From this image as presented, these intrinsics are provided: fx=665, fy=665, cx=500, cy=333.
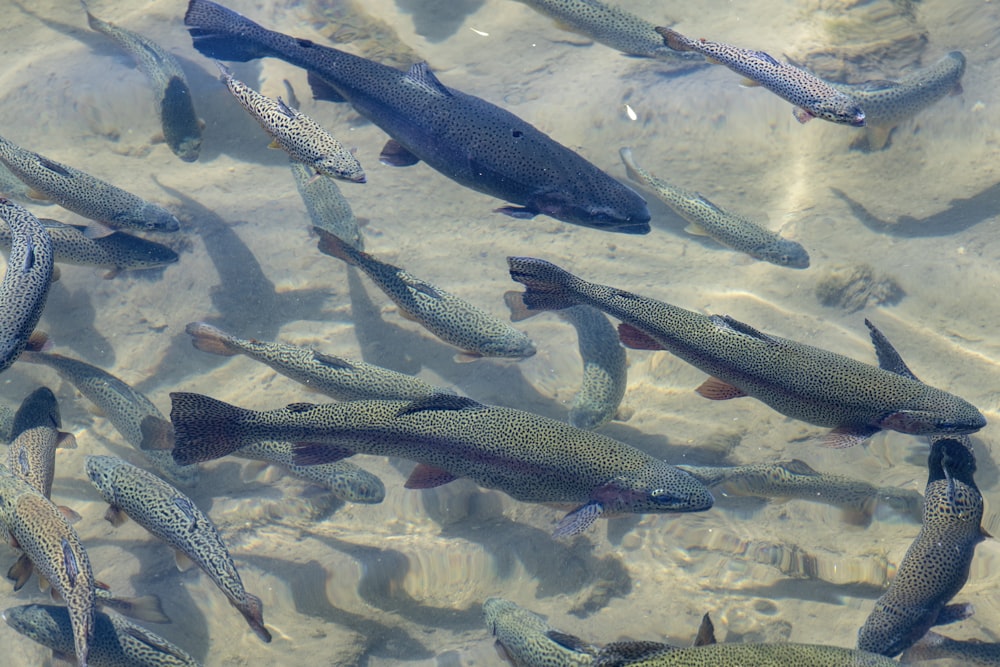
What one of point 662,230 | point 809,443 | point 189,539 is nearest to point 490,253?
point 662,230

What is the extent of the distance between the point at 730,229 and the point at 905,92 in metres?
2.38

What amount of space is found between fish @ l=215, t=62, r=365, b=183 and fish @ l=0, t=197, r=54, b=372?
71.4 inches

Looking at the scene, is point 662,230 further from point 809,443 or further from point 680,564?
point 680,564

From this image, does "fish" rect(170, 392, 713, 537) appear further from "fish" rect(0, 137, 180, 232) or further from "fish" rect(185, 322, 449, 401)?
"fish" rect(0, 137, 180, 232)

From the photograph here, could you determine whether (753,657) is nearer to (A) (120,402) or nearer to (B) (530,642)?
(B) (530,642)

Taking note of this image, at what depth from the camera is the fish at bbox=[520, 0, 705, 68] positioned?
7438 millimetres

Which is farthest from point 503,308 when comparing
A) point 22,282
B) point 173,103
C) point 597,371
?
point 173,103

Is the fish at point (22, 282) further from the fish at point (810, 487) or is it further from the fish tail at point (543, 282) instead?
the fish at point (810, 487)

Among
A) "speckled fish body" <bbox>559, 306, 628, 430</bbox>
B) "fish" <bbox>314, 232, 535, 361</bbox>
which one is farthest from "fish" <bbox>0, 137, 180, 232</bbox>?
"speckled fish body" <bbox>559, 306, 628, 430</bbox>

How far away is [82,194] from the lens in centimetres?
604

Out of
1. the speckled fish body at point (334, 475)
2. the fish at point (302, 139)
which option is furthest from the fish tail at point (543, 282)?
the speckled fish body at point (334, 475)

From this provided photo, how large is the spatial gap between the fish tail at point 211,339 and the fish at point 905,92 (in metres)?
6.47

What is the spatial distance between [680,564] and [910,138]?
5588 mm

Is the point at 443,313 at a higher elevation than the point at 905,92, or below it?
below
